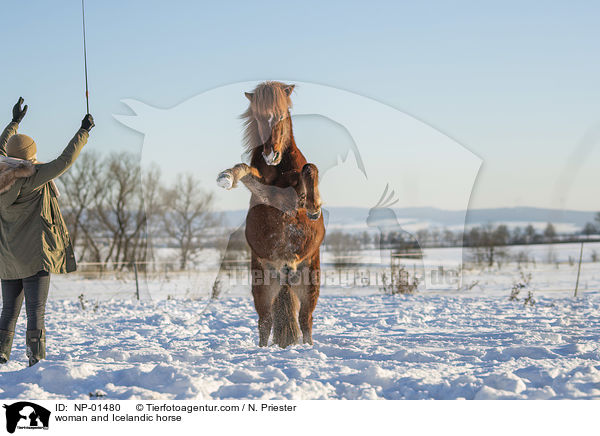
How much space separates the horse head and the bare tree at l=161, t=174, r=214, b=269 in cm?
100

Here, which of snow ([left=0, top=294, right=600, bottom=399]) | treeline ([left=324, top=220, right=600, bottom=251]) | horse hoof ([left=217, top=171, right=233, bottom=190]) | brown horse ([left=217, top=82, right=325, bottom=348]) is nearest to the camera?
snow ([left=0, top=294, right=600, bottom=399])

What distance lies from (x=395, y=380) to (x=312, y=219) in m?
1.35

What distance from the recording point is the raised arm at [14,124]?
3.91 m

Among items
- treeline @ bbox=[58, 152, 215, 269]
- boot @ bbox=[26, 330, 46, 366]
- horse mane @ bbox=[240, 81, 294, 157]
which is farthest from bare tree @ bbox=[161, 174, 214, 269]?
treeline @ bbox=[58, 152, 215, 269]

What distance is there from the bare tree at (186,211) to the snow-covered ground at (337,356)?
1215 millimetres

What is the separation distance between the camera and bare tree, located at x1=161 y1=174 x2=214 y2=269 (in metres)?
4.98

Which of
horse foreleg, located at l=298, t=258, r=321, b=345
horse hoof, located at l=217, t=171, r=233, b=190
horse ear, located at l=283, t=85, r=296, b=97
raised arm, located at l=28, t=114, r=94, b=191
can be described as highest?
horse ear, located at l=283, t=85, r=296, b=97

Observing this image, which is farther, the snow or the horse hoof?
the horse hoof

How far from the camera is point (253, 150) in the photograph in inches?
158

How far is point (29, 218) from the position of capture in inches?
140

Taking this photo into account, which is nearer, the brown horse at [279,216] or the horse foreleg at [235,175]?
the horse foreleg at [235,175]

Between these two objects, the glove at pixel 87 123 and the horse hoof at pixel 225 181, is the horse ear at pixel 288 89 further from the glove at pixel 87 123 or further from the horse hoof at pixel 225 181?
the glove at pixel 87 123

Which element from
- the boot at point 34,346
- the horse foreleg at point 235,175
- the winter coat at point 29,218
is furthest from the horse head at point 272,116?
the boot at point 34,346
